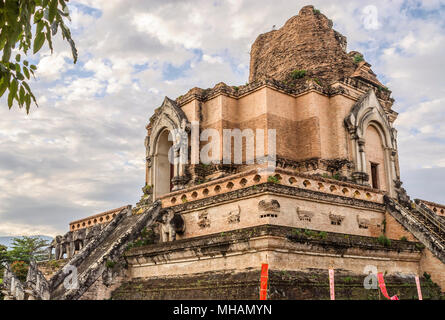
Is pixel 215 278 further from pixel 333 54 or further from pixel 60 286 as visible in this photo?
pixel 333 54

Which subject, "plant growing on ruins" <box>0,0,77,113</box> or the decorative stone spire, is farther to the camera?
the decorative stone spire

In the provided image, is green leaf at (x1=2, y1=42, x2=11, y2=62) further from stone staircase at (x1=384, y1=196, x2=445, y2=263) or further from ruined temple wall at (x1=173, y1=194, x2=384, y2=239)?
stone staircase at (x1=384, y1=196, x2=445, y2=263)

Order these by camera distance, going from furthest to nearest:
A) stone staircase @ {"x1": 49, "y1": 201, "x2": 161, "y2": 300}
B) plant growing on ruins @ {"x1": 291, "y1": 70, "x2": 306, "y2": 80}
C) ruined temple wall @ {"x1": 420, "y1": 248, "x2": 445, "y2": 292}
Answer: plant growing on ruins @ {"x1": 291, "y1": 70, "x2": 306, "y2": 80} < ruined temple wall @ {"x1": 420, "y1": 248, "x2": 445, "y2": 292} < stone staircase @ {"x1": 49, "y1": 201, "x2": 161, "y2": 300}

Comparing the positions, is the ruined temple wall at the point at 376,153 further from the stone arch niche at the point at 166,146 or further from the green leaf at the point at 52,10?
the green leaf at the point at 52,10

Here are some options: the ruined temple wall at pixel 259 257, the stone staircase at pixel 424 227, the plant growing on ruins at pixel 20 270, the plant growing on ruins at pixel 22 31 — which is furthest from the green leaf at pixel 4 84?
the plant growing on ruins at pixel 20 270

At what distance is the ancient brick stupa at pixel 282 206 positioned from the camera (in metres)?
11.8

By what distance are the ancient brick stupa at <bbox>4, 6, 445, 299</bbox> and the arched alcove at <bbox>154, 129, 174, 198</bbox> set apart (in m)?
0.06

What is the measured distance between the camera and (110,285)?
46.3 ft

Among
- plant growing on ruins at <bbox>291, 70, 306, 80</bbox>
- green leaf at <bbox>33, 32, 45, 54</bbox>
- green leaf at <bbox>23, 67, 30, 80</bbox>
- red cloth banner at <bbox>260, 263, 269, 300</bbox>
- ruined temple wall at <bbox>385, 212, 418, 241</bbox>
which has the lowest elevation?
red cloth banner at <bbox>260, 263, 269, 300</bbox>

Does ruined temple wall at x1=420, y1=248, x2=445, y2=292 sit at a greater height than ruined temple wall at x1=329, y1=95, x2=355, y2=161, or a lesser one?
lesser

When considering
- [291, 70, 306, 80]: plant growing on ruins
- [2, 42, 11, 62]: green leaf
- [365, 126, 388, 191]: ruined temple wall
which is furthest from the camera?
[291, 70, 306, 80]: plant growing on ruins

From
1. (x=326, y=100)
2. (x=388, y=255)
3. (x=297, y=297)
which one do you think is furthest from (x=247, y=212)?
(x=326, y=100)

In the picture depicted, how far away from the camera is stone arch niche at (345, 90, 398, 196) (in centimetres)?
1893

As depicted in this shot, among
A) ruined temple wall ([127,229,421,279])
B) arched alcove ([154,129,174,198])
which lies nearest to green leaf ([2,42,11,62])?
ruined temple wall ([127,229,421,279])
